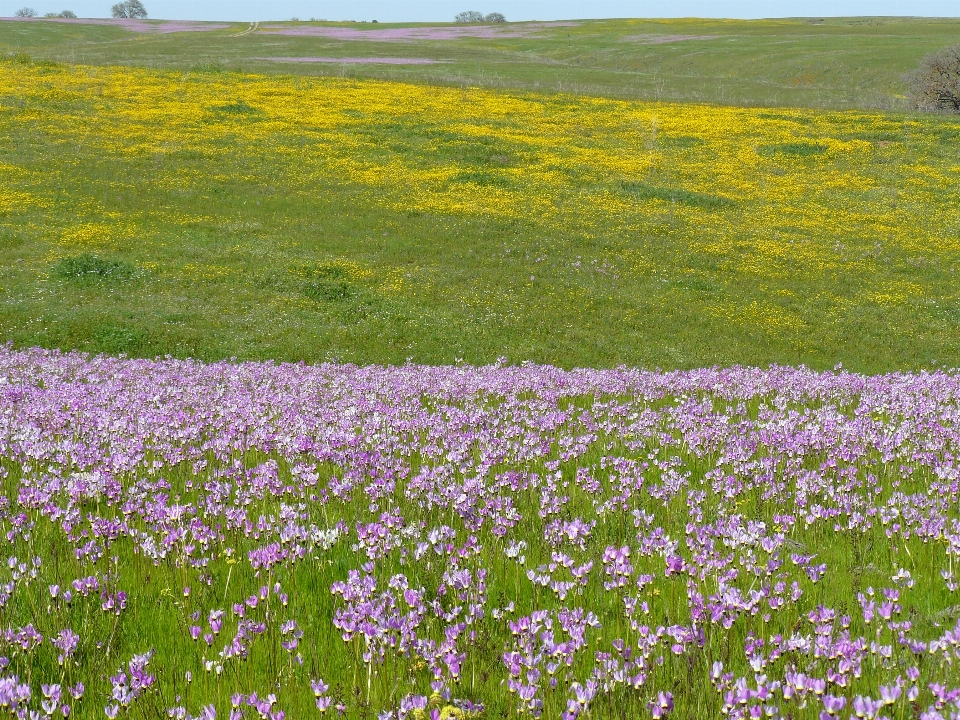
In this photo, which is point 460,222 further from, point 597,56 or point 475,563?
point 597,56

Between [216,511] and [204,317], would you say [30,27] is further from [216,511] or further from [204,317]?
[216,511]

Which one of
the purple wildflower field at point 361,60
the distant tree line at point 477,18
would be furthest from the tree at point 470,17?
the purple wildflower field at point 361,60

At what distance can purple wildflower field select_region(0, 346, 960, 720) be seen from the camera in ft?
11.2

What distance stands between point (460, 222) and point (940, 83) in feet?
141

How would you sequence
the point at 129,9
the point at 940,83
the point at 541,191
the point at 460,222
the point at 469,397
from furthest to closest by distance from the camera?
the point at 129,9, the point at 940,83, the point at 541,191, the point at 460,222, the point at 469,397

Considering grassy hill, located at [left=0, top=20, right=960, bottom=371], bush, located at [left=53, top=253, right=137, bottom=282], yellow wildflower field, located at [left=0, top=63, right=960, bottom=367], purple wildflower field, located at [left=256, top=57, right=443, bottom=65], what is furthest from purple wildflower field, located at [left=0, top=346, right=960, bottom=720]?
purple wildflower field, located at [left=256, top=57, right=443, bottom=65]

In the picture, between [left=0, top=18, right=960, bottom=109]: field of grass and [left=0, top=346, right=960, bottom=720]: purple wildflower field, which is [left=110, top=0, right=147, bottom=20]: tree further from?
[left=0, top=346, right=960, bottom=720]: purple wildflower field

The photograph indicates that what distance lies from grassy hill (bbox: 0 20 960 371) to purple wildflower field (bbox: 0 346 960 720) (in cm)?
1324

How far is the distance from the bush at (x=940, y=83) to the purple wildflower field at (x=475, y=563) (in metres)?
55.2

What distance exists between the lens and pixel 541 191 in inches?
1415

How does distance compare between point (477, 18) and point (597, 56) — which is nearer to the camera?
point (597, 56)

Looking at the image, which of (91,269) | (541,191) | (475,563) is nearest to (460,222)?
(541,191)

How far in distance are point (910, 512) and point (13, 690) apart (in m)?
5.77

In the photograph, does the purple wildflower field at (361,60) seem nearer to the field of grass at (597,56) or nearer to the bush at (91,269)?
the field of grass at (597,56)
